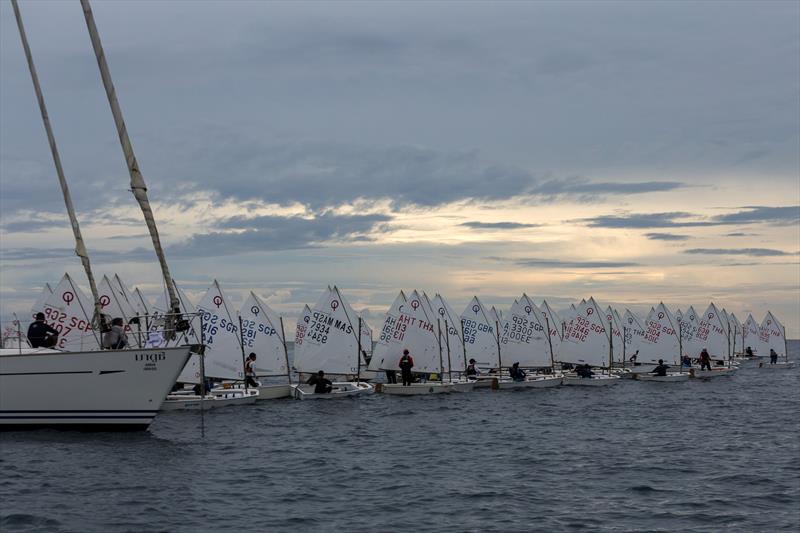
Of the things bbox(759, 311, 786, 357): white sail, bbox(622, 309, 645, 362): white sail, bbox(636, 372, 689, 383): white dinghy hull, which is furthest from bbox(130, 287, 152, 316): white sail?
bbox(759, 311, 786, 357): white sail

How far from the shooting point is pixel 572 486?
25.9 meters

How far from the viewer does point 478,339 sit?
66.0 metres

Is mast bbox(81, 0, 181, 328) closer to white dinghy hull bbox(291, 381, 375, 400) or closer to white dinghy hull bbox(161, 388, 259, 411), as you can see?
white dinghy hull bbox(161, 388, 259, 411)

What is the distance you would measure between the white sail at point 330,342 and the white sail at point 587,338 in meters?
21.5

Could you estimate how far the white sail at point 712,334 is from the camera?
288ft

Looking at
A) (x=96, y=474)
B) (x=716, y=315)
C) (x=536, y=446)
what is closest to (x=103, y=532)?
(x=96, y=474)

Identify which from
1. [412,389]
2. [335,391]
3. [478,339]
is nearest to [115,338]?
[335,391]

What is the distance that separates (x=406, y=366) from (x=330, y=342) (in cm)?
490

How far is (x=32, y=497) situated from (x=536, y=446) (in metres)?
19.1

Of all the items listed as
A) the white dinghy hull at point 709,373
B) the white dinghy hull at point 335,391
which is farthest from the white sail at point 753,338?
the white dinghy hull at point 335,391

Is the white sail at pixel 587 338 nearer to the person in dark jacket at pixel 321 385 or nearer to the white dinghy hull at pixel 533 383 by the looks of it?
the white dinghy hull at pixel 533 383

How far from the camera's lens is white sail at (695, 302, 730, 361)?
8775 cm

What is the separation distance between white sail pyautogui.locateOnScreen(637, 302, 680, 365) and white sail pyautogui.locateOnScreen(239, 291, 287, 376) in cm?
3722

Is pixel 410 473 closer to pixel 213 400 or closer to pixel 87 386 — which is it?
pixel 87 386
